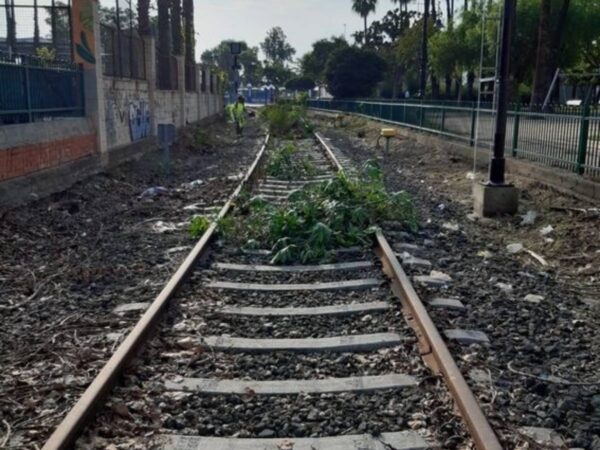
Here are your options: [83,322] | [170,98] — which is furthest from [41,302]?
[170,98]

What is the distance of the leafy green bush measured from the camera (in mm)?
8906

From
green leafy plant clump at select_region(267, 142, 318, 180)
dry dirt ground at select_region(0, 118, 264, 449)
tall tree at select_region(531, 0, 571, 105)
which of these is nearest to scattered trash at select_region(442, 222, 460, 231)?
dry dirt ground at select_region(0, 118, 264, 449)

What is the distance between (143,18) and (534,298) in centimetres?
2056

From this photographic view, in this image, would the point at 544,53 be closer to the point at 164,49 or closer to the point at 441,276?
the point at 164,49

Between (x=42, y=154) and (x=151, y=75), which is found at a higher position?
(x=151, y=75)

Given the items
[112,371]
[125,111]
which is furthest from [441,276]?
[125,111]

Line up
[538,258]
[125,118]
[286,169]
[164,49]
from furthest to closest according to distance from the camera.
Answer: [164,49], [125,118], [286,169], [538,258]

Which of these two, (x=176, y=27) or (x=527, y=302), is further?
(x=176, y=27)

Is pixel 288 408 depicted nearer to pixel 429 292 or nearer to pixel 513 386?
pixel 513 386

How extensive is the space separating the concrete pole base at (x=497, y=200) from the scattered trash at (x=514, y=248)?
1.89 meters

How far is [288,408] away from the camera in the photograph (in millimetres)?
4074

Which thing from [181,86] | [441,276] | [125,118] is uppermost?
[181,86]

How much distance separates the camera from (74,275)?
7.07 metres

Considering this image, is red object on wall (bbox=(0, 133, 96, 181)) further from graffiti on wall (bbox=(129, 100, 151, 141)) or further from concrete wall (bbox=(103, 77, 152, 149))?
graffiti on wall (bbox=(129, 100, 151, 141))
